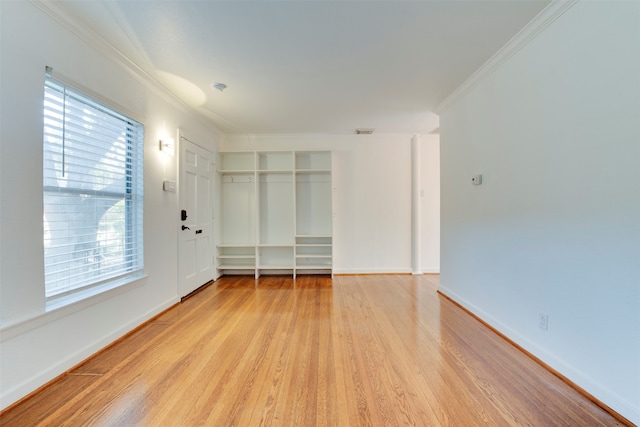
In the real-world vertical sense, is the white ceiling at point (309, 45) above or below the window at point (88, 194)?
above

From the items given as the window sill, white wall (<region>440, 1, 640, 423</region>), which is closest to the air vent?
white wall (<region>440, 1, 640, 423</region>)

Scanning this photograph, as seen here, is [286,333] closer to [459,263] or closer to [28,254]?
[28,254]

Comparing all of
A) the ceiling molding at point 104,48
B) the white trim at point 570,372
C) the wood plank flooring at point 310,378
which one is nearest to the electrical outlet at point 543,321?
the white trim at point 570,372

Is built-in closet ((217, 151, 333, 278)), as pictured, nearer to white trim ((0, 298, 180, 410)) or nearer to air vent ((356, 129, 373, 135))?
air vent ((356, 129, 373, 135))

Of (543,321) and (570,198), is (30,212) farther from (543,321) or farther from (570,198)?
(543,321)

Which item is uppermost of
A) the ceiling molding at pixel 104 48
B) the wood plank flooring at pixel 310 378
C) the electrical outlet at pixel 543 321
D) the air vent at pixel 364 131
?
the air vent at pixel 364 131

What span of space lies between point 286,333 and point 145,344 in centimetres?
122

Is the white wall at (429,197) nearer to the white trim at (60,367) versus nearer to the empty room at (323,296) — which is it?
the empty room at (323,296)

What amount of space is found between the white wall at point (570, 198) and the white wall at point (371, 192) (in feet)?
6.52

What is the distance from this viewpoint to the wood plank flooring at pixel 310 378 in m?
1.44

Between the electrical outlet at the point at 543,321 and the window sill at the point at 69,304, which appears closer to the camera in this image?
the window sill at the point at 69,304

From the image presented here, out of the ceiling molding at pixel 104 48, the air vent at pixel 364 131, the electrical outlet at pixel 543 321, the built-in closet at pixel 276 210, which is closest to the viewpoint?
the ceiling molding at pixel 104 48

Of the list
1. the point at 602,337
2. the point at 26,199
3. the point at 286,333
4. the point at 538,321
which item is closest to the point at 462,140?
the point at 538,321

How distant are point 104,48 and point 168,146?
3.60ft
